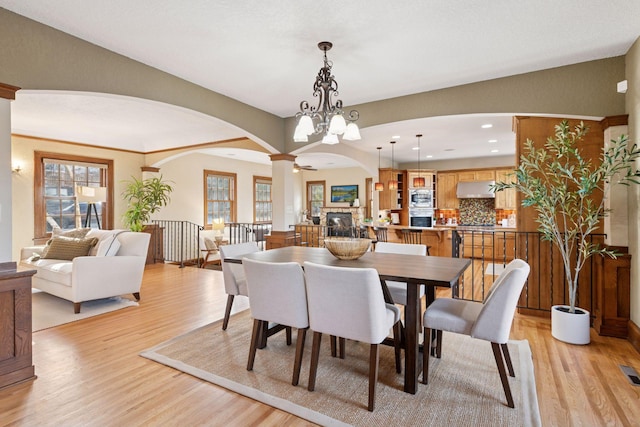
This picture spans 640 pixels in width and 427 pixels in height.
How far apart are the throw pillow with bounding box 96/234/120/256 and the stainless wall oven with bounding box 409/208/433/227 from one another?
7.15 metres

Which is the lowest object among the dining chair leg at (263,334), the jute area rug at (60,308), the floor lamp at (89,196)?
the jute area rug at (60,308)

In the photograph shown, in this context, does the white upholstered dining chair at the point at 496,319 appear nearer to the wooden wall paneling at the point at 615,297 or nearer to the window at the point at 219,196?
the wooden wall paneling at the point at 615,297

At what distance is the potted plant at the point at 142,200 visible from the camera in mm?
6656

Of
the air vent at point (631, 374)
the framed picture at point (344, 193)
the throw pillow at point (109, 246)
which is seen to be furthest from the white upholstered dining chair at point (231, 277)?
the framed picture at point (344, 193)

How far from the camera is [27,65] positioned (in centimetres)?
254

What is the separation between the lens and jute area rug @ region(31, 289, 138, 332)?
138 inches

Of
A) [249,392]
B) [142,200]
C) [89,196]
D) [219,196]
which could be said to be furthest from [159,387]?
[219,196]

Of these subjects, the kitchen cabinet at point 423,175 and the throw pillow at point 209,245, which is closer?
the throw pillow at point 209,245

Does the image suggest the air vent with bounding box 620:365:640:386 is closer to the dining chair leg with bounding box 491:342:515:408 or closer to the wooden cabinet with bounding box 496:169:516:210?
the dining chair leg with bounding box 491:342:515:408

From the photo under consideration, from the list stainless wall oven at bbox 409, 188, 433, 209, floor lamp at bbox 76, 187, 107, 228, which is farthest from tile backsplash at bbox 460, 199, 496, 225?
floor lamp at bbox 76, 187, 107, 228

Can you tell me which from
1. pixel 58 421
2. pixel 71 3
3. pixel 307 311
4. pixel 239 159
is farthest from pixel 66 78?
pixel 239 159

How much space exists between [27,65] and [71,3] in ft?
1.98

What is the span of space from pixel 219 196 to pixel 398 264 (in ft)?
24.9

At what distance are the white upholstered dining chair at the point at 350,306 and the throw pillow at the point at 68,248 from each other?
3792 mm
